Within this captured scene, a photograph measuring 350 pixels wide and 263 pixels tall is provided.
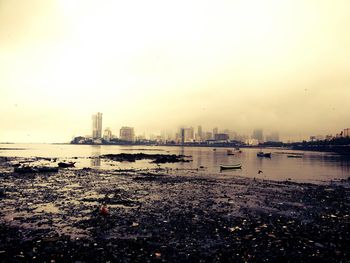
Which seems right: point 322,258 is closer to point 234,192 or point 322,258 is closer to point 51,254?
point 51,254

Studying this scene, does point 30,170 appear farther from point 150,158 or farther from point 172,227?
point 150,158

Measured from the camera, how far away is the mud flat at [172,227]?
15500 mm

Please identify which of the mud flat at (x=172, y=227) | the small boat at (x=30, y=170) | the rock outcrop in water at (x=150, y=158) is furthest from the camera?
the rock outcrop in water at (x=150, y=158)

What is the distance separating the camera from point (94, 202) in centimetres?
2991

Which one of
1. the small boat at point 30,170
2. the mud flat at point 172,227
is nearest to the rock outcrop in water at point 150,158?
the small boat at point 30,170

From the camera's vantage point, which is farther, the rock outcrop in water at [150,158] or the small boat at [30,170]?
the rock outcrop in water at [150,158]

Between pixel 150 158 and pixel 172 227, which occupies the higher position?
pixel 172 227

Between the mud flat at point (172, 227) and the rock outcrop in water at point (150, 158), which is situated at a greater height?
the mud flat at point (172, 227)

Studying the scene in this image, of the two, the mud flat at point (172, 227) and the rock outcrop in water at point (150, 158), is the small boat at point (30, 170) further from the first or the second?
the rock outcrop in water at point (150, 158)

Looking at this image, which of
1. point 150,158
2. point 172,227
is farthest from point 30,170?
point 150,158

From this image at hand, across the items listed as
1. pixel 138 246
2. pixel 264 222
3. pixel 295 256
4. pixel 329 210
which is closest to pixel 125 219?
pixel 138 246

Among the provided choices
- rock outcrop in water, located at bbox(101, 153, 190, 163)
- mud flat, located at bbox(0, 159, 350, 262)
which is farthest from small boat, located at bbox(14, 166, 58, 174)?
rock outcrop in water, located at bbox(101, 153, 190, 163)

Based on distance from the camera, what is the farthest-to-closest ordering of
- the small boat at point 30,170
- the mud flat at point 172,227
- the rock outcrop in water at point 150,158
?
the rock outcrop in water at point 150,158 < the small boat at point 30,170 < the mud flat at point 172,227

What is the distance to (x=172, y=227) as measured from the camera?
2080cm
